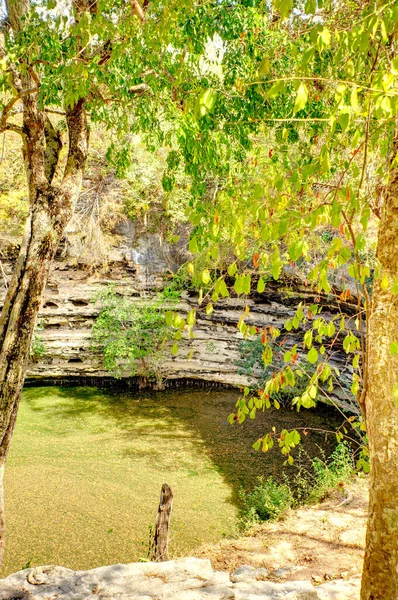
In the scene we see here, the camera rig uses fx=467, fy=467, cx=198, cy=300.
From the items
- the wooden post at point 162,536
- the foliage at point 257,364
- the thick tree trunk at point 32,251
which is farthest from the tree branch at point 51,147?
the foliage at point 257,364

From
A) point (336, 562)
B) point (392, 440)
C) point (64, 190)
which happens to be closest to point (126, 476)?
point (336, 562)

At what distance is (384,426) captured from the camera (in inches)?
93.0

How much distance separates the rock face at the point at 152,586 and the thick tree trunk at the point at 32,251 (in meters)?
1.79

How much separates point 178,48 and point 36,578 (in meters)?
4.20

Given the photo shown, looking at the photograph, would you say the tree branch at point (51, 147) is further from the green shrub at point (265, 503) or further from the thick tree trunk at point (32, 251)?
the green shrub at point (265, 503)

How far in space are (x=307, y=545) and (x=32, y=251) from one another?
4.24 meters

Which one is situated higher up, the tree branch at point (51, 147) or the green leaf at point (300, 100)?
the tree branch at point (51, 147)

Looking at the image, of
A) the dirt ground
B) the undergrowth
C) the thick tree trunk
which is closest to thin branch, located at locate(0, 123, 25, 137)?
the thick tree trunk

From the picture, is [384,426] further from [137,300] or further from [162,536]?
[137,300]

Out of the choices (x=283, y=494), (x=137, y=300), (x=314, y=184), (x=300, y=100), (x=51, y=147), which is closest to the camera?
(x=300, y=100)

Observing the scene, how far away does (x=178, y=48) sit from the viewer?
4.09 meters

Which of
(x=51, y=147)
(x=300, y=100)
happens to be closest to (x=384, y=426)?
(x=300, y=100)

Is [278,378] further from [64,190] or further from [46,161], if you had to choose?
[46,161]

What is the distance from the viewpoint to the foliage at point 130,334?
39.2ft
